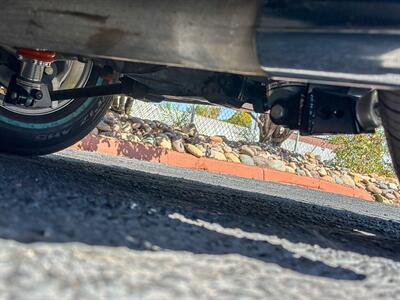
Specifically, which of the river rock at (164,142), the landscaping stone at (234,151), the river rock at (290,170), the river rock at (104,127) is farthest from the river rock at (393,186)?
the river rock at (104,127)

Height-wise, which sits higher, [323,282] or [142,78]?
[142,78]

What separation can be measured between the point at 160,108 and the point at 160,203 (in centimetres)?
798

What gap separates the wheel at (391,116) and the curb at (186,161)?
4.43 metres

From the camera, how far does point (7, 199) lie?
123 centimetres

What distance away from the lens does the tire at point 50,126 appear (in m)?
2.49

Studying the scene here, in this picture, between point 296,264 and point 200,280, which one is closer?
point 200,280

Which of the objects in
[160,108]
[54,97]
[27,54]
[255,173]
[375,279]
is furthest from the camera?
[160,108]

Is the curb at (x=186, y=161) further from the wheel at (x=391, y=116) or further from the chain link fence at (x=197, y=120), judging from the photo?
the wheel at (x=391, y=116)

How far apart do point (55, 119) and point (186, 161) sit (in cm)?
499

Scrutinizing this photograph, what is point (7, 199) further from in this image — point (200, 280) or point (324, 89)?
point (324, 89)

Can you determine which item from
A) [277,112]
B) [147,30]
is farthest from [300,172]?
[147,30]

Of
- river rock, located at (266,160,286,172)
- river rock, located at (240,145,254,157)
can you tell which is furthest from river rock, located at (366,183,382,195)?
river rock, located at (240,145,254,157)

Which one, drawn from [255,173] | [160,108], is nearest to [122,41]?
[255,173]

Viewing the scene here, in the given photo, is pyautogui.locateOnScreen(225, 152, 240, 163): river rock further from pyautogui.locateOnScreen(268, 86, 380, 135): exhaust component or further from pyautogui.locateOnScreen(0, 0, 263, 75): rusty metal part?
pyautogui.locateOnScreen(0, 0, 263, 75): rusty metal part
